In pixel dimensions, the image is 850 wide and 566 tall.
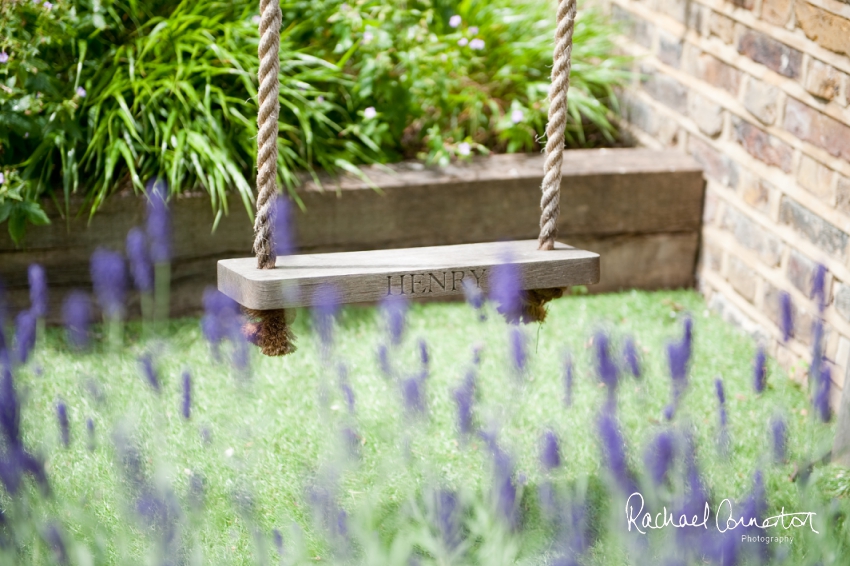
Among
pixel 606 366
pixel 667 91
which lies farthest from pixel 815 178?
pixel 606 366

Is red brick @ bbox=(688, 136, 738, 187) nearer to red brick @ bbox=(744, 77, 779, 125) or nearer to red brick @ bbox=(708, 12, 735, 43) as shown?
red brick @ bbox=(744, 77, 779, 125)

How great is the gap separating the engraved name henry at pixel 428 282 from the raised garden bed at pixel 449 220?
1.41m

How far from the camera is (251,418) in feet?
8.34

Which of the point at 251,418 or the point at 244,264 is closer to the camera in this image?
the point at 244,264

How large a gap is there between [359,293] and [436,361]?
120cm

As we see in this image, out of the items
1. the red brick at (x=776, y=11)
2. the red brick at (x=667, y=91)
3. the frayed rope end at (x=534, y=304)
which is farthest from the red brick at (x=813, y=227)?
the frayed rope end at (x=534, y=304)

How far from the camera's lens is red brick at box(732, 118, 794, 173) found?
2898 mm

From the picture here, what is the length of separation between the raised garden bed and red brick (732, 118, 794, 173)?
279 millimetres

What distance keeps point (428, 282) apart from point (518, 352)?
276 millimetres

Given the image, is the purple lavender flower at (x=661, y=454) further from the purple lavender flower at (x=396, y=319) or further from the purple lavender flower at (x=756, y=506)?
the purple lavender flower at (x=396, y=319)

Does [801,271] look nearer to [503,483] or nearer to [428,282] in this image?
[428,282]

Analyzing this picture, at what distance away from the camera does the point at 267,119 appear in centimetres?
170

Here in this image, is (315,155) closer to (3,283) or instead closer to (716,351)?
(3,283)

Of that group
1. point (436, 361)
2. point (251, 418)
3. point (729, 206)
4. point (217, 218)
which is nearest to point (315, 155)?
point (217, 218)
